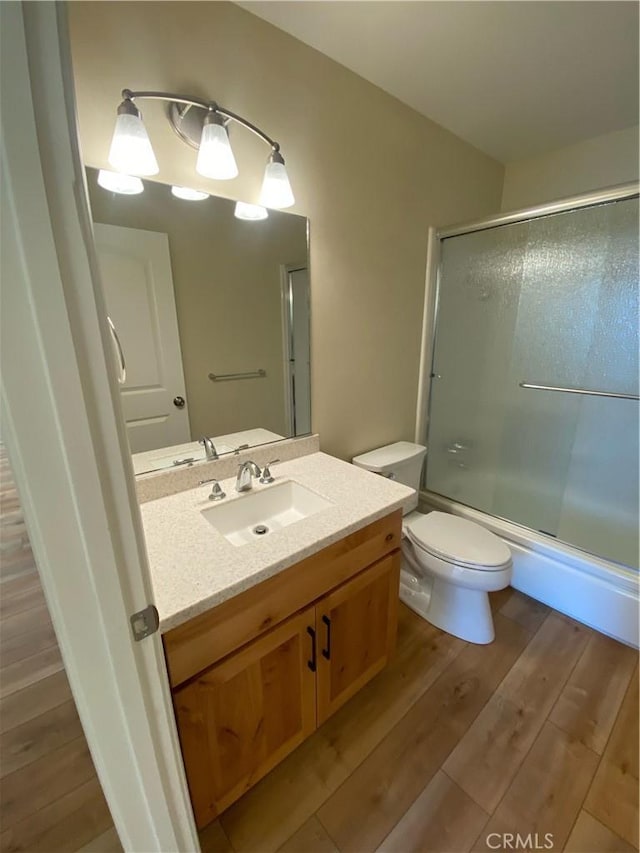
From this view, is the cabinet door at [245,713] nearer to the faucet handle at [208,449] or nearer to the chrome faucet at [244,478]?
the chrome faucet at [244,478]

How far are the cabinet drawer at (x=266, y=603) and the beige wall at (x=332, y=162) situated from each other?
27.2 inches

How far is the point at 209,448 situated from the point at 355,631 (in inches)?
32.4

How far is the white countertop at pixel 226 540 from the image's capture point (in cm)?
80

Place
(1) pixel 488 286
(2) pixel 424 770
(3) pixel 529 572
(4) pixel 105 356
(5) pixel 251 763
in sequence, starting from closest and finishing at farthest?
(4) pixel 105 356
(5) pixel 251 763
(2) pixel 424 770
(3) pixel 529 572
(1) pixel 488 286

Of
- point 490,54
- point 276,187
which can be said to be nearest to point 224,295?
point 276,187

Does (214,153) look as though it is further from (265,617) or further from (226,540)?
(265,617)

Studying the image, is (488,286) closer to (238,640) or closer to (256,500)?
(256,500)

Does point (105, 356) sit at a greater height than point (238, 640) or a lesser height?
greater

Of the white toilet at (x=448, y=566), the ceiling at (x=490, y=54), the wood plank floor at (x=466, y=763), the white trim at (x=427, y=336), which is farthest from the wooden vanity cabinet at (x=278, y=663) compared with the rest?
the ceiling at (x=490, y=54)

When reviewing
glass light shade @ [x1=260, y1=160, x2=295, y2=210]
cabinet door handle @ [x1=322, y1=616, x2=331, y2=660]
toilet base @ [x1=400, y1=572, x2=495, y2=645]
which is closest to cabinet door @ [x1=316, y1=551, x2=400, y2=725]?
cabinet door handle @ [x1=322, y1=616, x2=331, y2=660]

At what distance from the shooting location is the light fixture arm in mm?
965

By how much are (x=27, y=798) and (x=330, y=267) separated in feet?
6.92

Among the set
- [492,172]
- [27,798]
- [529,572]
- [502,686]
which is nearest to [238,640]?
[27,798]

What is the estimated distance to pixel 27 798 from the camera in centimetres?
110
